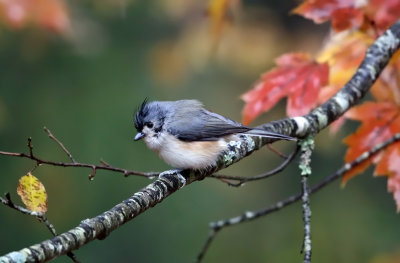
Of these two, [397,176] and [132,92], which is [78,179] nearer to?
[132,92]

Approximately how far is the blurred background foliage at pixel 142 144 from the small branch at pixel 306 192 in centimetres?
151

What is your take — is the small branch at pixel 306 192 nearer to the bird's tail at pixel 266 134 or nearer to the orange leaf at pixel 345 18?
the bird's tail at pixel 266 134

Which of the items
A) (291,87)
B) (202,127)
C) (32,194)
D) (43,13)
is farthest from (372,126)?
(43,13)

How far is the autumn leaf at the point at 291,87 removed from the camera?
1709mm

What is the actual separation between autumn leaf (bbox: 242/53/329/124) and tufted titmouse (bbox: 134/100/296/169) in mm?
157

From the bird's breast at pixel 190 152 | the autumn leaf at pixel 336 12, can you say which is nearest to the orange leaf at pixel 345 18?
the autumn leaf at pixel 336 12

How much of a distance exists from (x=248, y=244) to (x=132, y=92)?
106 cm

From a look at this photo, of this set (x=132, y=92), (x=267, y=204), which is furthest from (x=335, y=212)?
(x=132, y=92)

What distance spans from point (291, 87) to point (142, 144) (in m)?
1.63

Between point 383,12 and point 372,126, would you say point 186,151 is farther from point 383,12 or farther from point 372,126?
point 383,12

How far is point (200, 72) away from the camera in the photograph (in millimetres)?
3312

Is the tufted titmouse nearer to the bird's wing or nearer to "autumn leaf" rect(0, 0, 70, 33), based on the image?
the bird's wing

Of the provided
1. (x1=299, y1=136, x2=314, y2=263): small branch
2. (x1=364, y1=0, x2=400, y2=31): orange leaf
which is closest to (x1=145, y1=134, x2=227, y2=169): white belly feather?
(x1=299, y1=136, x2=314, y2=263): small branch

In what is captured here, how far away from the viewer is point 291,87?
5.70ft
